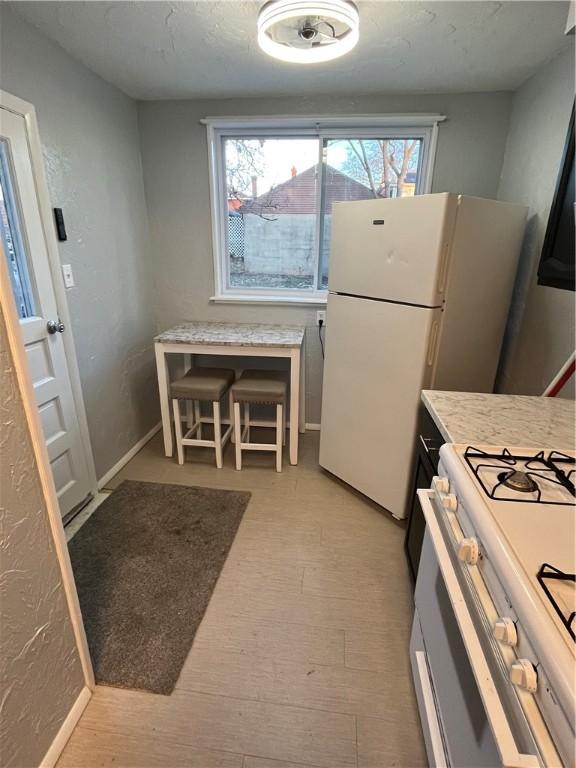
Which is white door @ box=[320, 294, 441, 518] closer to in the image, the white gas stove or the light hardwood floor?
the light hardwood floor

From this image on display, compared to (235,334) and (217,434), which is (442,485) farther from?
(235,334)

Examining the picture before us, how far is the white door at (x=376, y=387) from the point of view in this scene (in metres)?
1.77

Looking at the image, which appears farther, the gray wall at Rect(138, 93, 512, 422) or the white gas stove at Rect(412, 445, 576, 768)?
the gray wall at Rect(138, 93, 512, 422)

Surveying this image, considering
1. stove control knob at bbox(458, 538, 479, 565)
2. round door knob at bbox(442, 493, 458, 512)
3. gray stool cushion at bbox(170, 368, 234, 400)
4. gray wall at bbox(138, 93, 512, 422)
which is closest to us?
stove control knob at bbox(458, 538, 479, 565)

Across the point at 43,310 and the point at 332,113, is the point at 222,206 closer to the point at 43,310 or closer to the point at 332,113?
the point at 332,113

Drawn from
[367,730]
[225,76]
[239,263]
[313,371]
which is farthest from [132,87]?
[367,730]

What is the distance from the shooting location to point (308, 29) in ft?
4.88

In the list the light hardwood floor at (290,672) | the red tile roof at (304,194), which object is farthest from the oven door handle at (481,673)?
the red tile roof at (304,194)

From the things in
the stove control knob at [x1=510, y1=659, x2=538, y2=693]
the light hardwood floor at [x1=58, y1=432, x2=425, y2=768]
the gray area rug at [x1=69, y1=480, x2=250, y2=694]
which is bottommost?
the light hardwood floor at [x1=58, y1=432, x2=425, y2=768]

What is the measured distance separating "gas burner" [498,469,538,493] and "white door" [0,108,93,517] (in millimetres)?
1936

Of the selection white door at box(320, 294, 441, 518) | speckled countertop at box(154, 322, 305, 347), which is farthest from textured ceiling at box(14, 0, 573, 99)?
speckled countertop at box(154, 322, 305, 347)

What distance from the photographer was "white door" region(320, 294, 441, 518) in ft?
5.81

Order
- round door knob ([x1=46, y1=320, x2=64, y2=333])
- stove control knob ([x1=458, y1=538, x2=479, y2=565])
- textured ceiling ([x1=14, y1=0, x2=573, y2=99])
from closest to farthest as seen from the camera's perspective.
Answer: stove control knob ([x1=458, y1=538, x2=479, y2=565]) → textured ceiling ([x1=14, y1=0, x2=573, y2=99]) → round door knob ([x1=46, y1=320, x2=64, y2=333])

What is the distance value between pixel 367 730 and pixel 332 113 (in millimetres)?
3097
